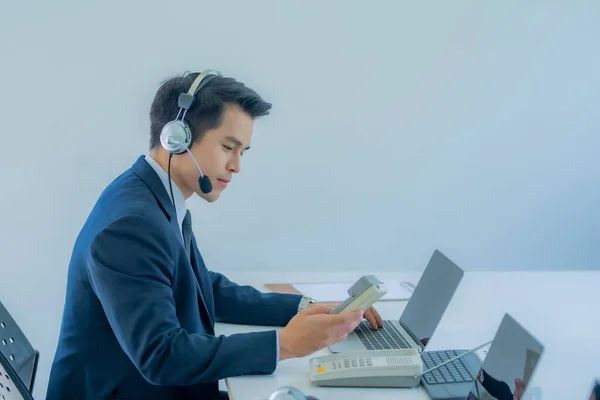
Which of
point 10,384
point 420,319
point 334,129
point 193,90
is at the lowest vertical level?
point 10,384

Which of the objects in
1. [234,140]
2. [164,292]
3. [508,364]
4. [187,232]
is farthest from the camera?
[187,232]

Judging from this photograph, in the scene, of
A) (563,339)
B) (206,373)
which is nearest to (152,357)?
(206,373)

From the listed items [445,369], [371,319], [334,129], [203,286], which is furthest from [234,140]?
[334,129]

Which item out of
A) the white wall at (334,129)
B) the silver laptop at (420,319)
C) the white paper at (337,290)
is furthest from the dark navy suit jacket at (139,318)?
the white wall at (334,129)

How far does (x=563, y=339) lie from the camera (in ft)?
4.05

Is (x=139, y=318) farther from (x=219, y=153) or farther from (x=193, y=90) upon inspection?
(x=193, y=90)

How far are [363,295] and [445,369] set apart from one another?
0.69ft

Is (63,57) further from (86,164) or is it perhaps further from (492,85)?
(492,85)

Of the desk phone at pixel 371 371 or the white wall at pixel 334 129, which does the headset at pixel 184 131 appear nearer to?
the desk phone at pixel 371 371

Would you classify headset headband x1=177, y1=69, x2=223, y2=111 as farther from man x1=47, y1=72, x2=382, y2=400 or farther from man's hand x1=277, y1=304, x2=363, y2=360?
man's hand x1=277, y1=304, x2=363, y2=360

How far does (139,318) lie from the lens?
2.82ft

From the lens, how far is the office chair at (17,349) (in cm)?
94

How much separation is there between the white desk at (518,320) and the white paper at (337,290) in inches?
2.4

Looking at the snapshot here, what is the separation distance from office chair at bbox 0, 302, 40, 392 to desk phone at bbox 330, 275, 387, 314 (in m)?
0.59
